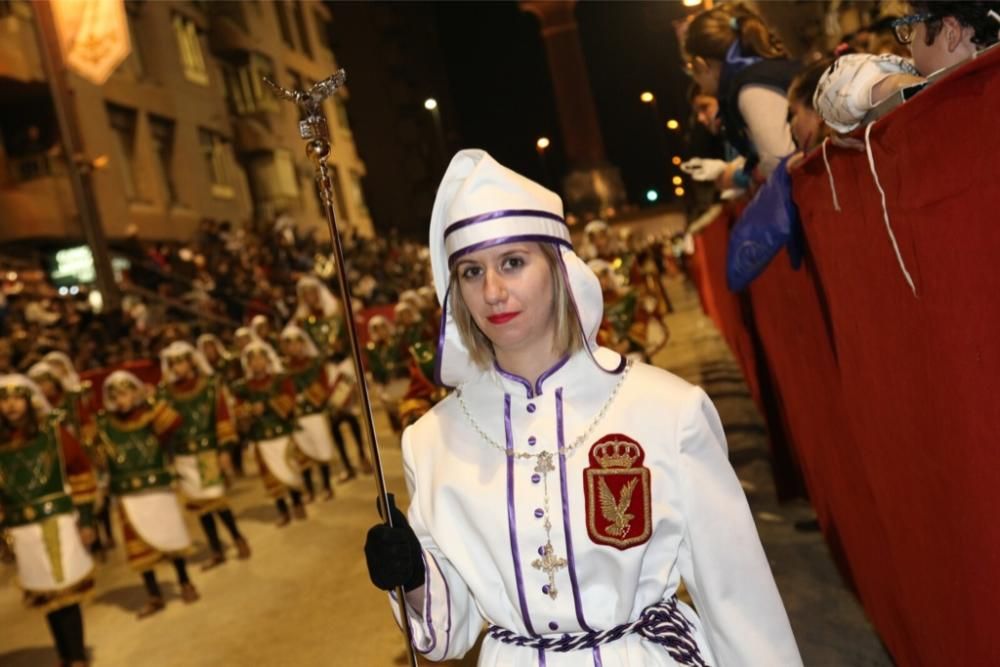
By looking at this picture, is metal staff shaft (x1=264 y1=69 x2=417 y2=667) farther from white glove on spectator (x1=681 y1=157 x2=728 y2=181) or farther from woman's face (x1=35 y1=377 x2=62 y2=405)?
woman's face (x1=35 y1=377 x2=62 y2=405)

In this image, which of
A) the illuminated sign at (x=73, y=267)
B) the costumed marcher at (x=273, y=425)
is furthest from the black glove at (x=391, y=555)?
the illuminated sign at (x=73, y=267)

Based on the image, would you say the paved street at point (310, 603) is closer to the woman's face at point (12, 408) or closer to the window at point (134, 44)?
the woman's face at point (12, 408)

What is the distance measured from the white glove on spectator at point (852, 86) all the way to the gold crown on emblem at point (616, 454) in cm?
115

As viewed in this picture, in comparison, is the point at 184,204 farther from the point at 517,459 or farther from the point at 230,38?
the point at 517,459

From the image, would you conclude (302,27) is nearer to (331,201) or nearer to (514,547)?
(331,201)

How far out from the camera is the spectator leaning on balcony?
7.96 ft

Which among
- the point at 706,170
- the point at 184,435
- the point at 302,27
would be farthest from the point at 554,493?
the point at 302,27

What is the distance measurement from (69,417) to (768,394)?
26.3 feet

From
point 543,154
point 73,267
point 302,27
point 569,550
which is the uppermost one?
point 302,27

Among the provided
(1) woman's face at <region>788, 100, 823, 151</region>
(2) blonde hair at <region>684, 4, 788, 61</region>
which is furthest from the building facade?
(1) woman's face at <region>788, 100, 823, 151</region>

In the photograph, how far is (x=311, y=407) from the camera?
1172 centimetres

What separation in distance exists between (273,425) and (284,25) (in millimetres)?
34082

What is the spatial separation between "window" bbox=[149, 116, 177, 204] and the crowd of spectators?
1.67m

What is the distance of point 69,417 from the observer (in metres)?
11.6
